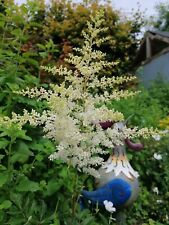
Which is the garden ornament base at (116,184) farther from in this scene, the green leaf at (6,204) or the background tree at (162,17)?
the background tree at (162,17)

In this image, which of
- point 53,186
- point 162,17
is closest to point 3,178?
point 53,186

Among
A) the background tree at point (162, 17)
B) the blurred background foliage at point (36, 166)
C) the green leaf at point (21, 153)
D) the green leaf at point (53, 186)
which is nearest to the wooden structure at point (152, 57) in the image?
the blurred background foliage at point (36, 166)

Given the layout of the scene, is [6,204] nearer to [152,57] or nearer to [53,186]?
[53,186]

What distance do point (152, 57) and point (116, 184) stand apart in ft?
33.8

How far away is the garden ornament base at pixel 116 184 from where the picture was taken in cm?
334

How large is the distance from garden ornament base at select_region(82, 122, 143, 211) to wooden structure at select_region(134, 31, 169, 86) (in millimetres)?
8017

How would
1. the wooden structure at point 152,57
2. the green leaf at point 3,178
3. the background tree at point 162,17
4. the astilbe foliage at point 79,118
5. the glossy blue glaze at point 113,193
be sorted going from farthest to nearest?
the background tree at point 162,17
the wooden structure at point 152,57
the glossy blue glaze at point 113,193
the green leaf at point 3,178
the astilbe foliage at point 79,118

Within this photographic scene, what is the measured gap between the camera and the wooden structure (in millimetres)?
12492

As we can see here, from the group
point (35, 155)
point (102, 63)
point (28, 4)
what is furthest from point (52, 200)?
point (28, 4)

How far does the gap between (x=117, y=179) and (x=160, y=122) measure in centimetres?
231

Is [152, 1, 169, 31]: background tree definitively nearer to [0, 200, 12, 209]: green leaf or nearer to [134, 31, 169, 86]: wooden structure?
[134, 31, 169, 86]: wooden structure

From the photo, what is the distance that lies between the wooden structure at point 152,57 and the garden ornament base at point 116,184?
802 cm

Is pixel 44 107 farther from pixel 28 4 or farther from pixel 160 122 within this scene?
pixel 160 122

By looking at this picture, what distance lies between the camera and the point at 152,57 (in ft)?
43.8
